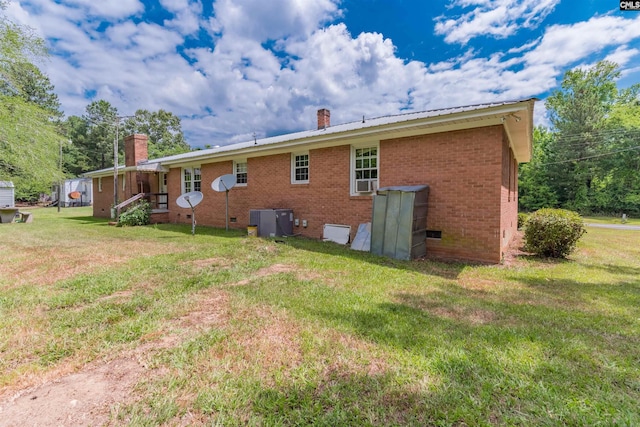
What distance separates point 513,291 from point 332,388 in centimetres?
397

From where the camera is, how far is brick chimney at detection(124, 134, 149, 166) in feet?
57.1

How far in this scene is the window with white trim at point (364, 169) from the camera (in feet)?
28.0

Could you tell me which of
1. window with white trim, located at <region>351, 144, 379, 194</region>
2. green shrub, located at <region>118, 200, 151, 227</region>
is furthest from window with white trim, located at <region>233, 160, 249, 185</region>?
green shrub, located at <region>118, 200, 151, 227</region>

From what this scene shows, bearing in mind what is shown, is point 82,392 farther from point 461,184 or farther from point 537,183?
point 537,183

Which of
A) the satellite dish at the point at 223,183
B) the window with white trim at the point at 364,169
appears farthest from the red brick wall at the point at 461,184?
the satellite dish at the point at 223,183

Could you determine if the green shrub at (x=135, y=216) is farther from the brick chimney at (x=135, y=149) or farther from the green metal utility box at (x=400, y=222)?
the green metal utility box at (x=400, y=222)

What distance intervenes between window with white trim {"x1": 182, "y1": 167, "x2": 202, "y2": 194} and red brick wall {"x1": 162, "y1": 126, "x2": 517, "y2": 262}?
490cm

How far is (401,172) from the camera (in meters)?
7.91

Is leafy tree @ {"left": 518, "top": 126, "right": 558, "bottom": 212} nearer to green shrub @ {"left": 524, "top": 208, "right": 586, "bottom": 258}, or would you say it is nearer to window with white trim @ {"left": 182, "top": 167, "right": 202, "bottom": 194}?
green shrub @ {"left": 524, "top": 208, "right": 586, "bottom": 258}

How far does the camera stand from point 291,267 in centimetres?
596

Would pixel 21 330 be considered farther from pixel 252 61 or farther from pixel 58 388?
pixel 252 61

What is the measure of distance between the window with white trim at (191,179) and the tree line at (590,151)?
31.2 metres

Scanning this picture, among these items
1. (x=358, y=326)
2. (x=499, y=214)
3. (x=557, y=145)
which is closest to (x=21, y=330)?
(x=358, y=326)

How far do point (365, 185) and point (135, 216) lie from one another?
11.9m
